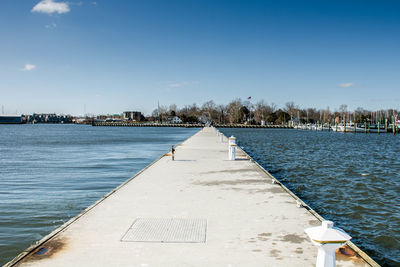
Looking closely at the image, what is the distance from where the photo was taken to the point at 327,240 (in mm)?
4016

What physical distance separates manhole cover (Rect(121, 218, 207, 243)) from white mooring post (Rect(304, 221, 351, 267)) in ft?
8.52

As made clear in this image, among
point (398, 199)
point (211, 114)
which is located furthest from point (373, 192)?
point (211, 114)

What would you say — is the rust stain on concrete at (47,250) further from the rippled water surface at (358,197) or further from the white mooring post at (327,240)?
the rippled water surface at (358,197)

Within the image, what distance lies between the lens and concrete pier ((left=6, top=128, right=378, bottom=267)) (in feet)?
18.4

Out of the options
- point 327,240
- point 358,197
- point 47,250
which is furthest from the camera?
point 358,197

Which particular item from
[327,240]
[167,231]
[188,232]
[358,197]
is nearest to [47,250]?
[167,231]

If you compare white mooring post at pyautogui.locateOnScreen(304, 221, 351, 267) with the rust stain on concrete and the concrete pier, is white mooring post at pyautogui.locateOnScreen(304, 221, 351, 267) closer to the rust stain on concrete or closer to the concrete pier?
the concrete pier

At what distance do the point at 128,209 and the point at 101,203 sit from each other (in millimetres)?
1118

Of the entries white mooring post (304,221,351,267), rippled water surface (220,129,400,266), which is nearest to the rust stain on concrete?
white mooring post (304,221,351,267)

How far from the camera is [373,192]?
14.8m

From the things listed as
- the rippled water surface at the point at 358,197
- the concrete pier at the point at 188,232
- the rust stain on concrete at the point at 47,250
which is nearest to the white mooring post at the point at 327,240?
the concrete pier at the point at 188,232

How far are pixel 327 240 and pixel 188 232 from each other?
344 cm

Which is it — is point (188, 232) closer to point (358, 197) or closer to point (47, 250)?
point (47, 250)

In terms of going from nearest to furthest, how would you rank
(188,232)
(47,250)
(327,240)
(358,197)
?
(327,240)
(47,250)
(188,232)
(358,197)
